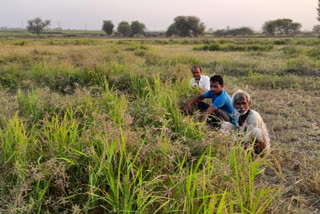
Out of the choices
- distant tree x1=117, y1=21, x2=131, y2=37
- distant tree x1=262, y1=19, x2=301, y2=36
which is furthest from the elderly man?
distant tree x1=117, y1=21, x2=131, y2=37

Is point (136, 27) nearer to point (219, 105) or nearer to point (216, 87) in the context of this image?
point (216, 87)

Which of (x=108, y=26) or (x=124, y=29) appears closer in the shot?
(x=124, y=29)

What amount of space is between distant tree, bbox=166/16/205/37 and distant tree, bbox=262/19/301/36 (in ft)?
58.1

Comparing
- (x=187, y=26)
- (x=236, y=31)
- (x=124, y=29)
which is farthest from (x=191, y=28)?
(x=124, y=29)

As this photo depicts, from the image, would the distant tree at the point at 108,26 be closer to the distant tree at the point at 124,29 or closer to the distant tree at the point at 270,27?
the distant tree at the point at 124,29

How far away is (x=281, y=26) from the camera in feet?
226

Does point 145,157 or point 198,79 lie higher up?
point 198,79

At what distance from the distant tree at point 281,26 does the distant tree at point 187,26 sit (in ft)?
58.1

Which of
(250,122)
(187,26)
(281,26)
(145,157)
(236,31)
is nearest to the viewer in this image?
(145,157)

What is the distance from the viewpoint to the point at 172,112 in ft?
10.2

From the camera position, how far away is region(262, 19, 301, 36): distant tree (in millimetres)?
68062

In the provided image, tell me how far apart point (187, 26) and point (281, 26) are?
2548 centimetres

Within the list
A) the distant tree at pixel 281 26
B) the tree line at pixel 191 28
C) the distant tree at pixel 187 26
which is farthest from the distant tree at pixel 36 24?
the distant tree at pixel 281 26

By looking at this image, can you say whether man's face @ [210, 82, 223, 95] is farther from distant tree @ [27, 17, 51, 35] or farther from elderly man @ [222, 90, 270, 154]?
distant tree @ [27, 17, 51, 35]
